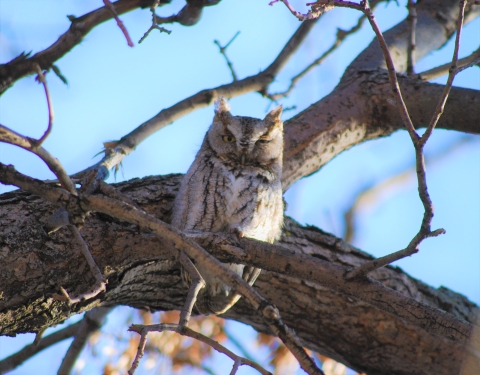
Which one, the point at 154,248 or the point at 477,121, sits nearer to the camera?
the point at 154,248

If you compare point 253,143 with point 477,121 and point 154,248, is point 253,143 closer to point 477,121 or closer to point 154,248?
point 154,248

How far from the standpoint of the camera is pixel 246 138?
3.59 meters

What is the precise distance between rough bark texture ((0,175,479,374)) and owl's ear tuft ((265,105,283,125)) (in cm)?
74

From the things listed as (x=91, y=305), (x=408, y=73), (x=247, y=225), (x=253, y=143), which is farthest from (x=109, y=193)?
(x=408, y=73)

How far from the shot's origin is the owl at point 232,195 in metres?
3.17

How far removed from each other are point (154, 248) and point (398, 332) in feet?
5.28

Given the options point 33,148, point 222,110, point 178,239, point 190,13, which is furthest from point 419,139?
point 222,110

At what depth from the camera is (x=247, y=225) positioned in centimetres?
321

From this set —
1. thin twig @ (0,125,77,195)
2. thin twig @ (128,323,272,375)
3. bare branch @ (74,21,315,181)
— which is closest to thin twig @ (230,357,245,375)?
thin twig @ (128,323,272,375)

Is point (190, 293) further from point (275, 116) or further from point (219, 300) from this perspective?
point (275, 116)

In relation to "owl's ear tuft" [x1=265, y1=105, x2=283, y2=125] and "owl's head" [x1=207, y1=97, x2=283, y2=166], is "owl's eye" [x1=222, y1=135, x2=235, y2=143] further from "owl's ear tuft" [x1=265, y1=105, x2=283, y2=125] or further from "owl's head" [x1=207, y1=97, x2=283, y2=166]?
"owl's ear tuft" [x1=265, y1=105, x2=283, y2=125]

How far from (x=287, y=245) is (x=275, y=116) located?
1.01m

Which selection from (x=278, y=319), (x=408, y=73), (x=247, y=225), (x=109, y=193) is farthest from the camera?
(x=408, y=73)

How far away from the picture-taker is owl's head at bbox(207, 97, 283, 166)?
3.57 meters
